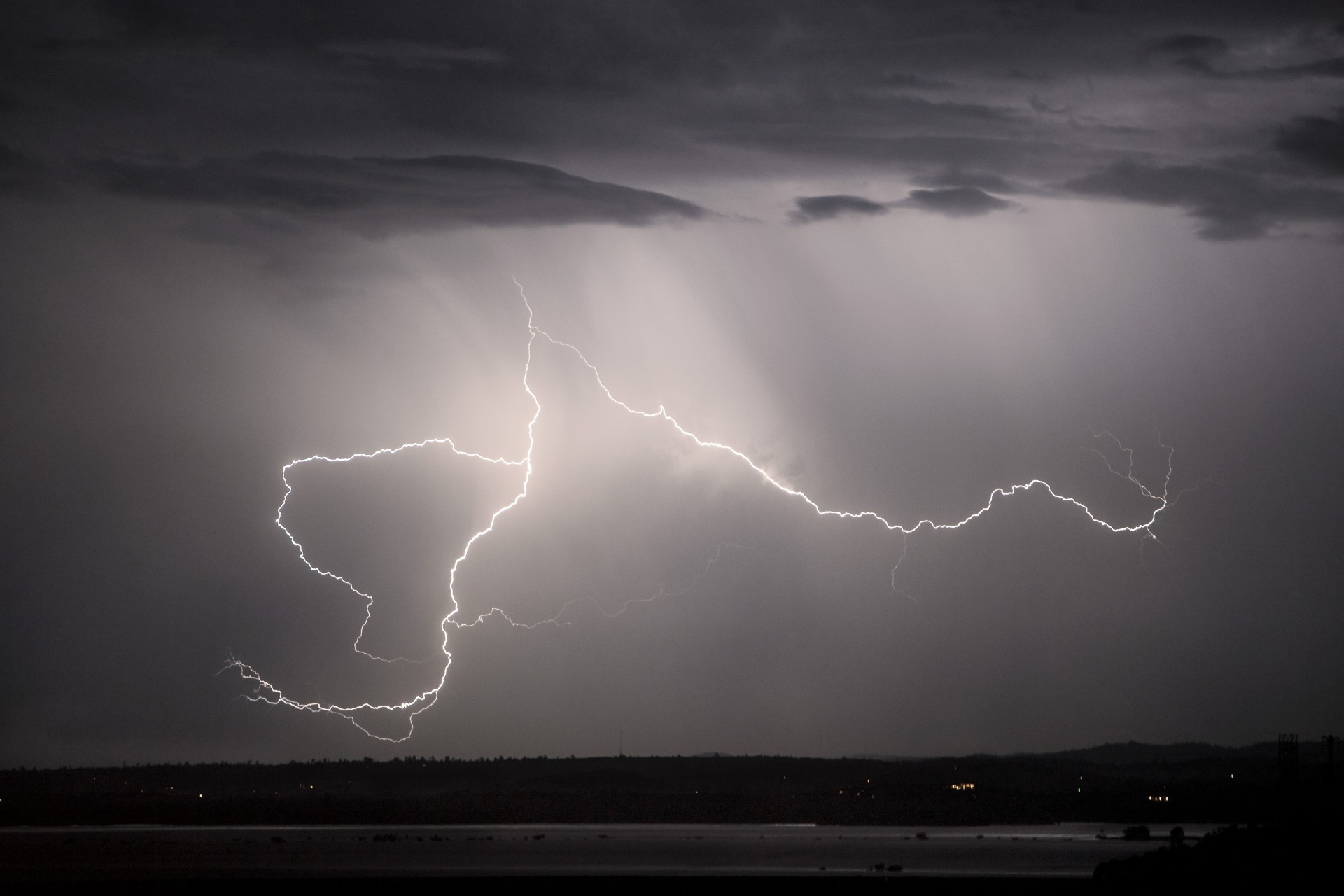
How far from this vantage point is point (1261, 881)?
1417 inches

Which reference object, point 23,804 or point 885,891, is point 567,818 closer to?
point 23,804

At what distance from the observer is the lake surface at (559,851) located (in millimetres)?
50906

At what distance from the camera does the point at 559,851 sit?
64.9 meters

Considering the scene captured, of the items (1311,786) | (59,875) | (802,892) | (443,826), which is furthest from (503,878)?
(1311,786)

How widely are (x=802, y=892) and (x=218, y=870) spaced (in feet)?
79.2

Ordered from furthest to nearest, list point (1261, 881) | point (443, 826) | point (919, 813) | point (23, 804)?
point (23, 804) → point (919, 813) → point (443, 826) → point (1261, 881)

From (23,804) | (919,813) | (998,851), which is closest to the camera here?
(998,851)

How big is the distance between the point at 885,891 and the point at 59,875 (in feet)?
94.7

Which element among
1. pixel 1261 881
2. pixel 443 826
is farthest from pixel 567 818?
pixel 1261 881

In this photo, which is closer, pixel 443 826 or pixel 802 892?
pixel 802 892

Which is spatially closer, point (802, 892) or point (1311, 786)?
point (802, 892)

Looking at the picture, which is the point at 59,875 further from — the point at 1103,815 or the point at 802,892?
the point at 1103,815

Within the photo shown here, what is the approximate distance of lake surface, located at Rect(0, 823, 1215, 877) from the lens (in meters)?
50.9

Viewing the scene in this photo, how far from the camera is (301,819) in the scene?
380 ft
